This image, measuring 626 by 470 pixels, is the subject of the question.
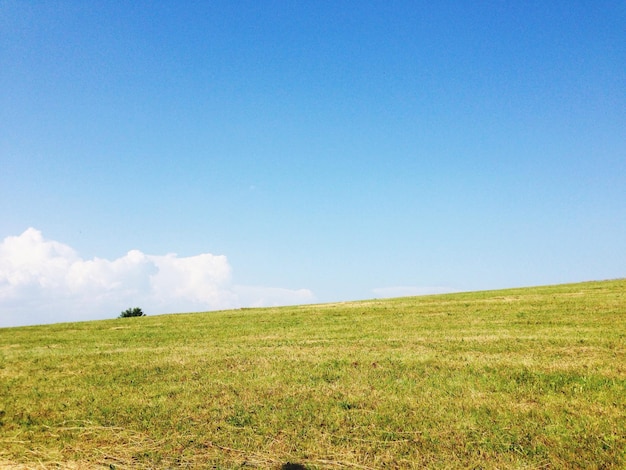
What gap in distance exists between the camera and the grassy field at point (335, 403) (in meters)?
5.29

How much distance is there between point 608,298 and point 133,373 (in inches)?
870

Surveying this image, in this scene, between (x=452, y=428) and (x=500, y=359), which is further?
(x=500, y=359)

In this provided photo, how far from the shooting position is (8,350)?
658 inches

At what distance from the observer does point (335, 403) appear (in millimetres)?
6973

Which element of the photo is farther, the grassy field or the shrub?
the shrub

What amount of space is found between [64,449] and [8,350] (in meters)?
14.3

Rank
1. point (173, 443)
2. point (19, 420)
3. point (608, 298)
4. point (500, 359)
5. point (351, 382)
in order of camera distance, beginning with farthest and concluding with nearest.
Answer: point (608, 298) < point (500, 359) < point (351, 382) < point (19, 420) < point (173, 443)

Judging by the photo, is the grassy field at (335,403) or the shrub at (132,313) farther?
the shrub at (132,313)

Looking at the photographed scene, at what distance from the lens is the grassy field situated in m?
5.29

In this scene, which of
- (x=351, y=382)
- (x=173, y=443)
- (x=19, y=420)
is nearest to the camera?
(x=173, y=443)

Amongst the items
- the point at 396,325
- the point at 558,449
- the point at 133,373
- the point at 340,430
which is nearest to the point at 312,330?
the point at 396,325

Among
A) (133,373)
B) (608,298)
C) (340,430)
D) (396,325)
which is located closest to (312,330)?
(396,325)

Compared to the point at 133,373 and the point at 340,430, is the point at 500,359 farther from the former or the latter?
the point at 133,373

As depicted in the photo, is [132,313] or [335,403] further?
[132,313]
